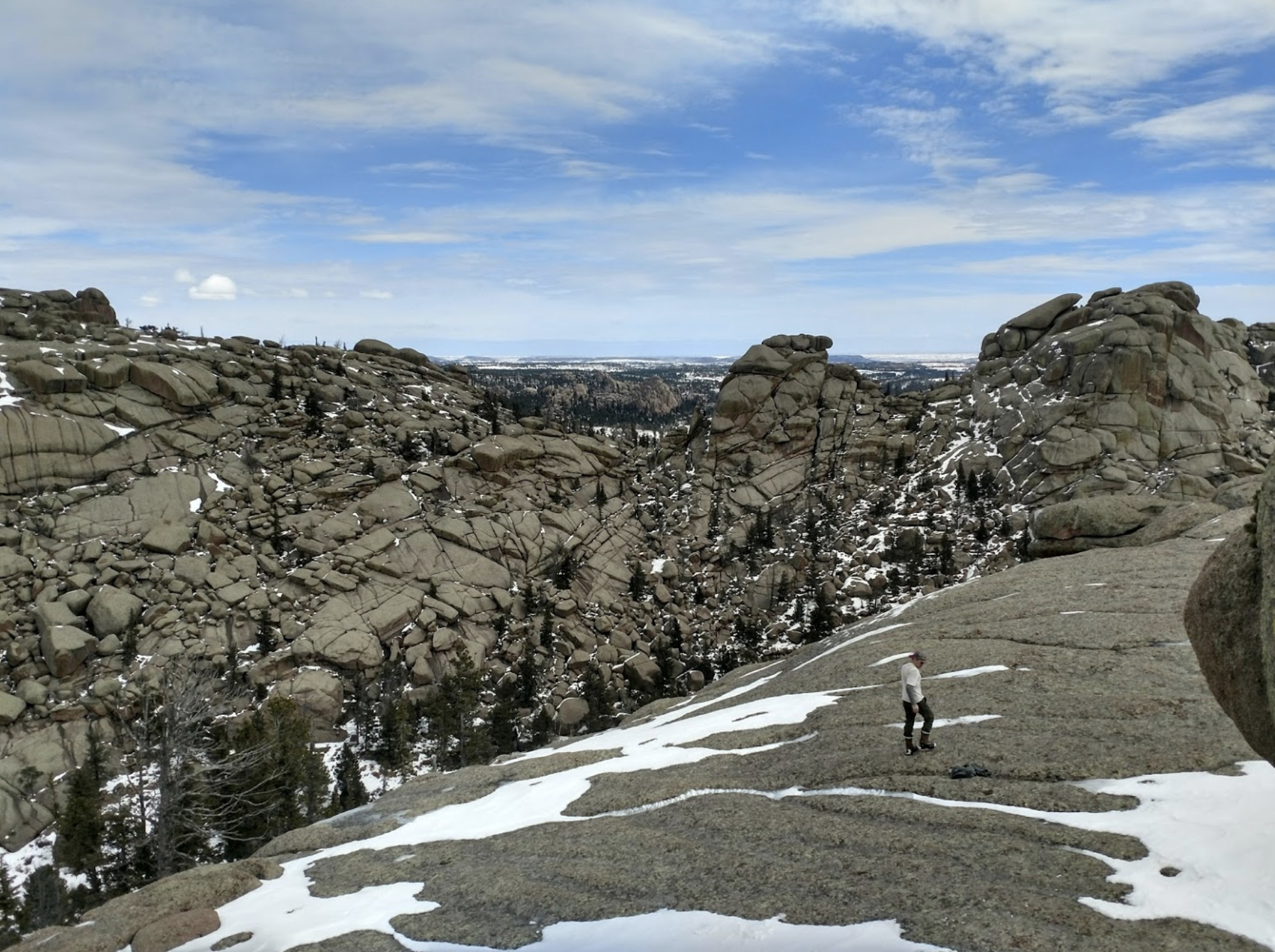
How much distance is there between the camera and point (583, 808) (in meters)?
17.8

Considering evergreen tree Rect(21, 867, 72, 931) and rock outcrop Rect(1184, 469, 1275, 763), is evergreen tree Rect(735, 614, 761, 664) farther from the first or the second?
rock outcrop Rect(1184, 469, 1275, 763)

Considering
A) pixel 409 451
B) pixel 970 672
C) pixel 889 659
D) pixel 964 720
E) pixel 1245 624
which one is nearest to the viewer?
pixel 1245 624

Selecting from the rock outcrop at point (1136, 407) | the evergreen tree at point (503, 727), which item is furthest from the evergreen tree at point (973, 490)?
the evergreen tree at point (503, 727)

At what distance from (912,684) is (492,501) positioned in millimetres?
65267

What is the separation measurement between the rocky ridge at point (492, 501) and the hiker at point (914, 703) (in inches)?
1102

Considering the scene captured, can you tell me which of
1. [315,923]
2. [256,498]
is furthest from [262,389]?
[315,923]

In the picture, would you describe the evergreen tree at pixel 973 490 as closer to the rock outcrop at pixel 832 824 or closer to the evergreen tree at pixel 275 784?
the rock outcrop at pixel 832 824

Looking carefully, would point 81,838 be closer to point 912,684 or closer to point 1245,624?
point 912,684

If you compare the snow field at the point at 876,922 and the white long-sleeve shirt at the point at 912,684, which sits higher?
the white long-sleeve shirt at the point at 912,684

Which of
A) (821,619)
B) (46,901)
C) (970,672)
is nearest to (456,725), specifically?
(46,901)

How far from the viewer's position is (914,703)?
51.5ft

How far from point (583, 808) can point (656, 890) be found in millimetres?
5896

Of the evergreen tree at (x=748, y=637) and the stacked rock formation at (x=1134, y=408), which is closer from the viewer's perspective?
the evergreen tree at (x=748, y=637)

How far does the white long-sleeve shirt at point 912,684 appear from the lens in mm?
15539
